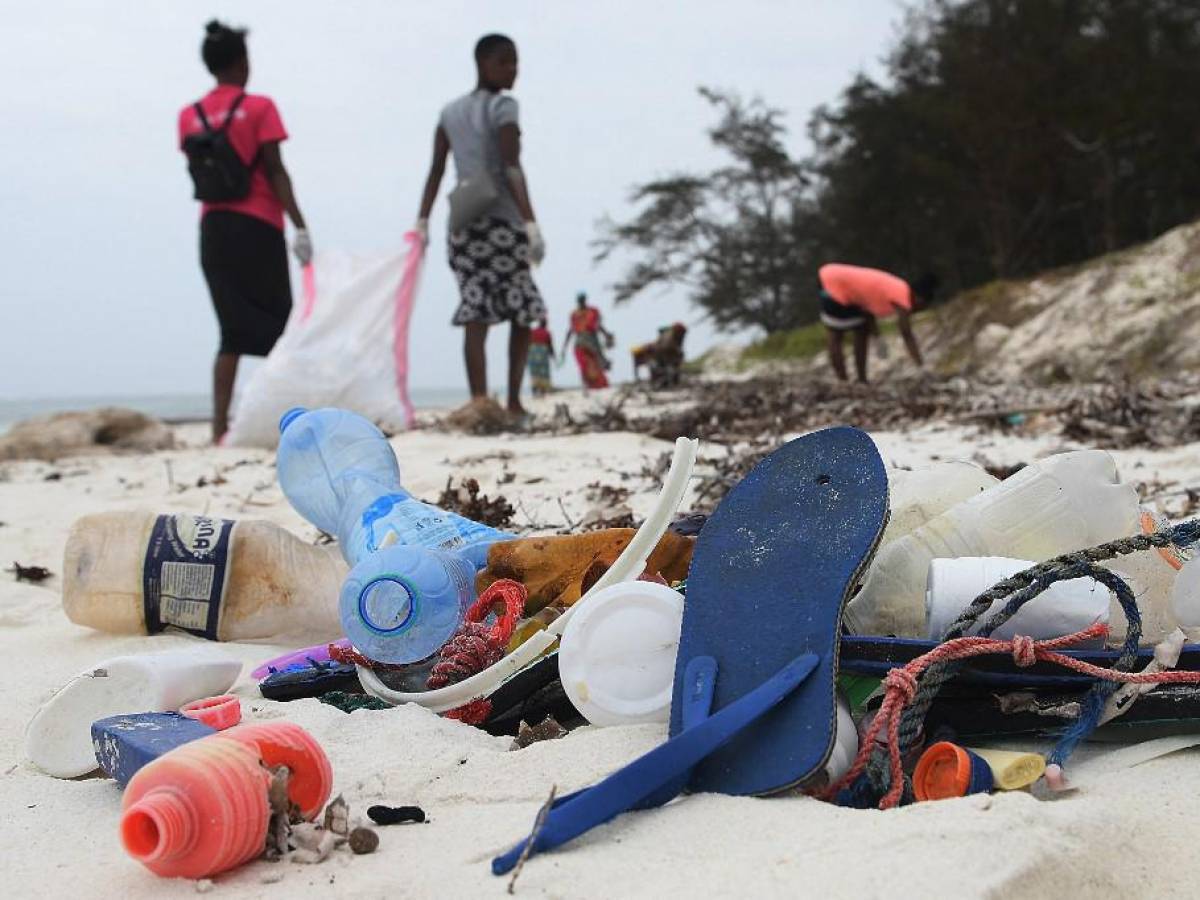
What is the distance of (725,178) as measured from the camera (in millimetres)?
28594

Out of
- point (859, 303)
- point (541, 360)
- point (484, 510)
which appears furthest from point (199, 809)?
point (541, 360)

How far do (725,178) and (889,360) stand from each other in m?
16.8

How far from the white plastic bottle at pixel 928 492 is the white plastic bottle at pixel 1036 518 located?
0.07m

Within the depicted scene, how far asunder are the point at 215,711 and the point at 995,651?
1001 millimetres

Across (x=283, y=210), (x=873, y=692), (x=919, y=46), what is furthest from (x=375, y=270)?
(x=919, y=46)

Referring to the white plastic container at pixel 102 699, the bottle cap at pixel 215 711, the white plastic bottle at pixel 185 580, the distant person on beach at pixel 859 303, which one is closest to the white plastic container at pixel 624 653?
the bottle cap at pixel 215 711

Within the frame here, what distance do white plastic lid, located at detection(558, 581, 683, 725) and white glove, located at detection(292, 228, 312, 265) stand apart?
536 cm

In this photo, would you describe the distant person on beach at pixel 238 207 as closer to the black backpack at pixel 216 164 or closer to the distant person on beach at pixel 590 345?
the black backpack at pixel 216 164

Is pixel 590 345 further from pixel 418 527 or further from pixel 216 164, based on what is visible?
pixel 418 527

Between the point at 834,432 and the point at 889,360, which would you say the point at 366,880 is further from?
the point at 889,360

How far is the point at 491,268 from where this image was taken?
5949 millimetres

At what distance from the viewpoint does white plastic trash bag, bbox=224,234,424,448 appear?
6.01 meters

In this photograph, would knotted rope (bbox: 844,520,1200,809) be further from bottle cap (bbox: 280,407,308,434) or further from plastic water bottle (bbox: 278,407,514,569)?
bottle cap (bbox: 280,407,308,434)

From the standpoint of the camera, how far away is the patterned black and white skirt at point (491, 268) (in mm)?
5938
